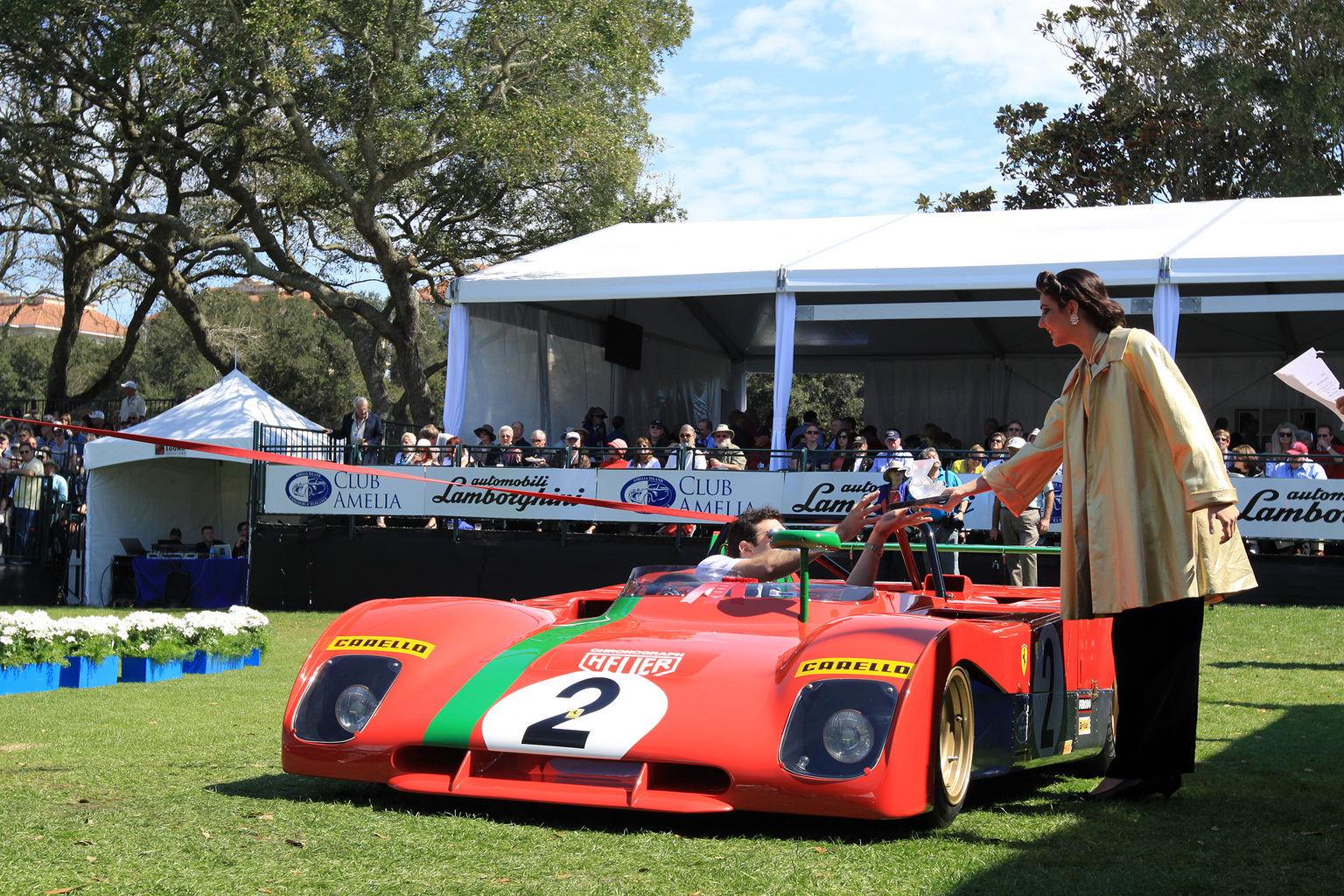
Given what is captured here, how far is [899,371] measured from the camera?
2584 cm

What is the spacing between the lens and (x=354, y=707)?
473 cm

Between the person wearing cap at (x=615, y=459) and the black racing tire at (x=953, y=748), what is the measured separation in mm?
11248

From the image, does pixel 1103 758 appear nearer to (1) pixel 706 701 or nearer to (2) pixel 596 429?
(1) pixel 706 701

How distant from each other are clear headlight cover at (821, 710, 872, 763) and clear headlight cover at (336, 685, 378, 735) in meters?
1.66

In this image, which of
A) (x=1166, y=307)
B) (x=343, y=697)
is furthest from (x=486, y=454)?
→ (x=343, y=697)

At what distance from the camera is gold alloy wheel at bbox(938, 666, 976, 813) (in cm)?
437

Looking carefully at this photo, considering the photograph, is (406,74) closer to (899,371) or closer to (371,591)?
(371,591)

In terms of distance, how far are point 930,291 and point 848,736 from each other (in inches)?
688

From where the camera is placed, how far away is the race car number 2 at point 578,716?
430cm

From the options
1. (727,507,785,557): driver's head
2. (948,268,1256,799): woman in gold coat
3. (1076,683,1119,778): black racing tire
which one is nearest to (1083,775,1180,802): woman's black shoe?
(948,268,1256,799): woman in gold coat

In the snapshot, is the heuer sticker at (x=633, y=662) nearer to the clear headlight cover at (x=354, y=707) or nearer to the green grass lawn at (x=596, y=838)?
the green grass lawn at (x=596, y=838)

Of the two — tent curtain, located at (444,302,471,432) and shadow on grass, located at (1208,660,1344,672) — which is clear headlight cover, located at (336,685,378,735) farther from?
tent curtain, located at (444,302,471,432)

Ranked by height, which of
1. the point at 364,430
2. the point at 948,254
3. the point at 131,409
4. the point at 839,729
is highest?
the point at 948,254

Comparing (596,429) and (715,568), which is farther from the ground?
(596,429)
